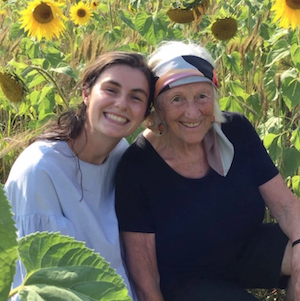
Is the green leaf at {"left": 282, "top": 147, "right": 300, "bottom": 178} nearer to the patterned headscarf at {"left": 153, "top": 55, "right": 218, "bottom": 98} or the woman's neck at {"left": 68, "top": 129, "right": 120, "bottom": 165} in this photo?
the patterned headscarf at {"left": 153, "top": 55, "right": 218, "bottom": 98}

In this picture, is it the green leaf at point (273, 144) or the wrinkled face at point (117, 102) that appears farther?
the green leaf at point (273, 144)

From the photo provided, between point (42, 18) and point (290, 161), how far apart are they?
1.37m

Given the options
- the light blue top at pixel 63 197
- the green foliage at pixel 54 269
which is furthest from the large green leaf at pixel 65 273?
the light blue top at pixel 63 197

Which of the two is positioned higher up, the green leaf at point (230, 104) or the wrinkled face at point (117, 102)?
the green leaf at point (230, 104)

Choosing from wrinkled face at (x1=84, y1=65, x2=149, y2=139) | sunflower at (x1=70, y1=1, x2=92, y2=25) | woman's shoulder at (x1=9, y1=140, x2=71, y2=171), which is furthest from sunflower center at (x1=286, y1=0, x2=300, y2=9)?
sunflower at (x1=70, y1=1, x2=92, y2=25)

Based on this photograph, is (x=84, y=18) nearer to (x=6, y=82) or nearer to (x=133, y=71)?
(x=6, y=82)

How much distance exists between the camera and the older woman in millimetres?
1544

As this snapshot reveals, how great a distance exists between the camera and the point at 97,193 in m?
1.49

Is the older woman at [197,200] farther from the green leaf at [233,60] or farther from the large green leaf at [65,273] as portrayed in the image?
the large green leaf at [65,273]

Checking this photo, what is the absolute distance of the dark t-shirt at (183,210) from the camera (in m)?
1.54

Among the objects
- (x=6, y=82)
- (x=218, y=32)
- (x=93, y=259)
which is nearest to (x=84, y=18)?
(x=218, y=32)

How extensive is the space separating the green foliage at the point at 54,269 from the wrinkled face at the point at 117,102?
1011 millimetres

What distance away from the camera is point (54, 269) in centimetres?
38

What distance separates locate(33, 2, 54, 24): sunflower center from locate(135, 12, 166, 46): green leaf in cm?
53
